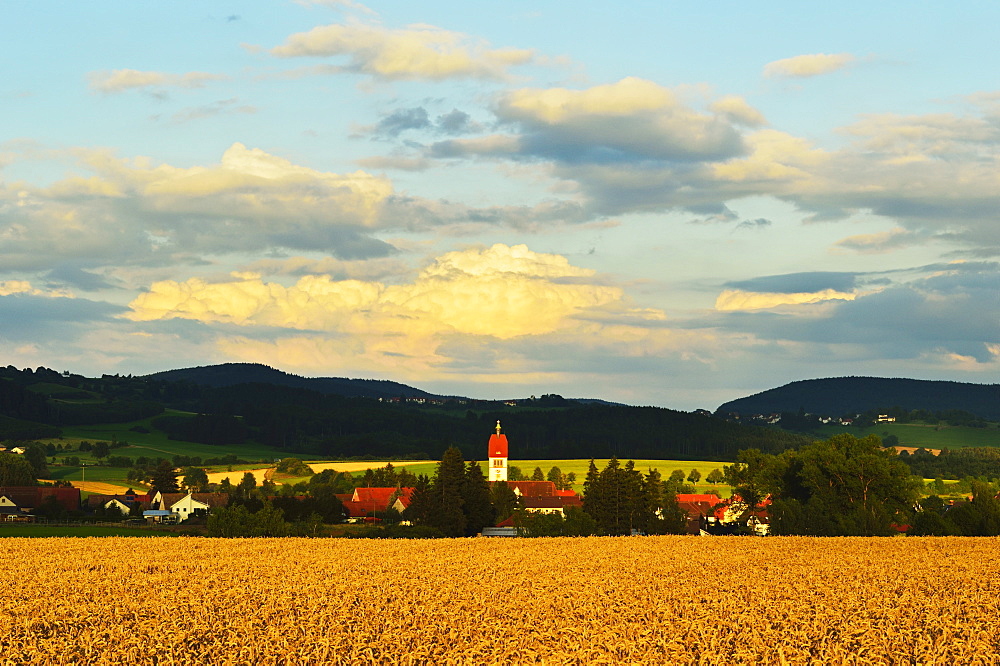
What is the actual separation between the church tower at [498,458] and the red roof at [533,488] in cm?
251

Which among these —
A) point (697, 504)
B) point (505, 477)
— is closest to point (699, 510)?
point (697, 504)

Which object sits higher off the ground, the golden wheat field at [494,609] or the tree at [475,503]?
the golden wheat field at [494,609]

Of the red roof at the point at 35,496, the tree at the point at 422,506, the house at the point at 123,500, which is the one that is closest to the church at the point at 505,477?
the house at the point at 123,500

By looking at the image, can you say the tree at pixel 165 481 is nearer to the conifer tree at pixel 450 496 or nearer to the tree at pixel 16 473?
the tree at pixel 16 473

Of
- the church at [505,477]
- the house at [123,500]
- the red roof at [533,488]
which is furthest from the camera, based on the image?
the red roof at [533,488]

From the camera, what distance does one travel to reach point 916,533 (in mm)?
74562

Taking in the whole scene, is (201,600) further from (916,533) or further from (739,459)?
(739,459)

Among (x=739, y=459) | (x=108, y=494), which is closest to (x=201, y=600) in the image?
(x=739, y=459)

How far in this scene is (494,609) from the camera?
21.0m

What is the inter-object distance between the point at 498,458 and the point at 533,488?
345 inches

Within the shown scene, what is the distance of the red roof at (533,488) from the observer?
174500 millimetres

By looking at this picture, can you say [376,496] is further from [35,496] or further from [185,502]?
[35,496]

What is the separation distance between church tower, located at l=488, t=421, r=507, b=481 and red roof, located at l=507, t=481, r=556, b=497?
8.24 ft

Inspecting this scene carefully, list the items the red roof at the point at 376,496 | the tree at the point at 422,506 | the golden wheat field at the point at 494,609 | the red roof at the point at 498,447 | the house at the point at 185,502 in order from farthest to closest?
the red roof at the point at 498,447 → the house at the point at 185,502 → the red roof at the point at 376,496 → the tree at the point at 422,506 → the golden wheat field at the point at 494,609
